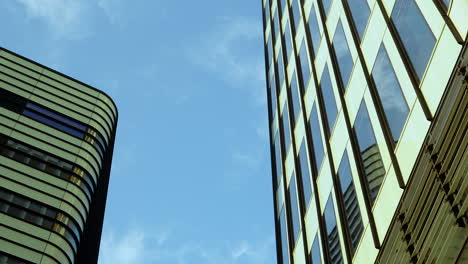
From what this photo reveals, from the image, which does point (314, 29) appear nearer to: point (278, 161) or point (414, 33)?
point (278, 161)

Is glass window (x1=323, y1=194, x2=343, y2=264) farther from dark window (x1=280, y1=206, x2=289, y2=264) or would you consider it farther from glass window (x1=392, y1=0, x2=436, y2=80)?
glass window (x1=392, y1=0, x2=436, y2=80)

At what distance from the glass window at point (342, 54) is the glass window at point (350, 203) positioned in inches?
120

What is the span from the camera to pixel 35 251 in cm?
3111

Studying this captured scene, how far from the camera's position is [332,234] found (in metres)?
19.7

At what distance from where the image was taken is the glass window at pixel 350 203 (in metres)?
17.5

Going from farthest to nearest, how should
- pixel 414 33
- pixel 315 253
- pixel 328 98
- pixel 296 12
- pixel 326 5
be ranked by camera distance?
pixel 296 12 < pixel 326 5 < pixel 328 98 < pixel 315 253 < pixel 414 33

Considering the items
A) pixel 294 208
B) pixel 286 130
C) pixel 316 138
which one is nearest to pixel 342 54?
pixel 316 138

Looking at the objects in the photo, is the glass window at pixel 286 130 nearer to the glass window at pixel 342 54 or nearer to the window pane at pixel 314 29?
the window pane at pixel 314 29

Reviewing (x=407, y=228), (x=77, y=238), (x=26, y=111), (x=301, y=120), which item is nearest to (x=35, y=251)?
(x=77, y=238)

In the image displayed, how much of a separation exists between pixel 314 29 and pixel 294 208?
316 inches

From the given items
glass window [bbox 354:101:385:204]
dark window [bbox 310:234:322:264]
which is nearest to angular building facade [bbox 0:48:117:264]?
dark window [bbox 310:234:322:264]

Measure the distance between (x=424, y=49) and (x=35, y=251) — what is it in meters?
23.7

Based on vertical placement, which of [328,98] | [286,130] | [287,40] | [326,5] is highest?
[287,40]

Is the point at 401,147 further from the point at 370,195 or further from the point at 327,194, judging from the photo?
the point at 327,194
